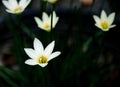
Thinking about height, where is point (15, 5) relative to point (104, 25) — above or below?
above

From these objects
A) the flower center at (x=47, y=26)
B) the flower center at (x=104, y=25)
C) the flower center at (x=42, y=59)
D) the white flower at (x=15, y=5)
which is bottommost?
the flower center at (x=42, y=59)

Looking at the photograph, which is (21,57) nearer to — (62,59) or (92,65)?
(62,59)

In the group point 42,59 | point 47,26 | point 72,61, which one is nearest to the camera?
point 42,59

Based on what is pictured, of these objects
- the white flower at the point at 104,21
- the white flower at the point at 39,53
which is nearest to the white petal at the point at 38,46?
the white flower at the point at 39,53

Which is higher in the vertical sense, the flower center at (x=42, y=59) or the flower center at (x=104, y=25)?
the flower center at (x=104, y=25)

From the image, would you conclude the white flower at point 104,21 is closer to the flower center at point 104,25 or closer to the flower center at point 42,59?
the flower center at point 104,25

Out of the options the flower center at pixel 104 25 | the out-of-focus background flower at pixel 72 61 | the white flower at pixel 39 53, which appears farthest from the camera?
the out-of-focus background flower at pixel 72 61

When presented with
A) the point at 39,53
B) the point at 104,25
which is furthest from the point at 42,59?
the point at 104,25

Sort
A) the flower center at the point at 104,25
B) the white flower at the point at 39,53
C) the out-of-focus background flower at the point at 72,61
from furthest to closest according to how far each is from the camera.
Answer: the out-of-focus background flower at the point at 72,61, the flower center at the point at 104,25, the white flower at the point at 39,53

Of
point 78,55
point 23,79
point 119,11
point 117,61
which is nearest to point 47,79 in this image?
point 23,79

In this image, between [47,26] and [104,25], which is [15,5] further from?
[104,25]

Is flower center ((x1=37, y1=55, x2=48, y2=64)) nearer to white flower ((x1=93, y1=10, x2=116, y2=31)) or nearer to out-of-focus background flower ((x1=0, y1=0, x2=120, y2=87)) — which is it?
out-of-focus background flower ((x1=0, y1=0, x2=120, y2=87))
